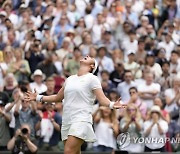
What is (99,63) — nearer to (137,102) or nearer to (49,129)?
(137,102)

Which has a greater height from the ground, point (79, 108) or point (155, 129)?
point (79, 108)

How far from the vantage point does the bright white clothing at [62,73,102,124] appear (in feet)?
34.9

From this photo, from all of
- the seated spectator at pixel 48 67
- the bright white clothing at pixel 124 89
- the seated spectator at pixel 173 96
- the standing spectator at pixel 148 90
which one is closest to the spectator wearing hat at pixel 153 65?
the standing spectator at pixel 148 90

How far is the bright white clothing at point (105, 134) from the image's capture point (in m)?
15.7

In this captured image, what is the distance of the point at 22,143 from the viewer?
14.6 meters

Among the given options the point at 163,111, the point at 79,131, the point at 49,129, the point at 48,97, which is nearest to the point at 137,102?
the point at 163,111

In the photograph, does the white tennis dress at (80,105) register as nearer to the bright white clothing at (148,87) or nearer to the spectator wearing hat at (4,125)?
the spectator wearing hat at (4,125)

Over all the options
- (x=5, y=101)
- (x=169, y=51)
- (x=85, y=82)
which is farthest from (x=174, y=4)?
(x=85, y=82)

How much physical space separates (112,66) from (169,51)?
1.70 meters

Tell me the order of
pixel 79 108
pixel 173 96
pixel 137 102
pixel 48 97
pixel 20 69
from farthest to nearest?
pixel 20 69, pixel 173 96, pixel 137 102, pixel 48 97, pixel 79 108

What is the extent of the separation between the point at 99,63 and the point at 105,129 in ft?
10.3

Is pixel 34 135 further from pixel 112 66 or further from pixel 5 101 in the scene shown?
pixel 112 66

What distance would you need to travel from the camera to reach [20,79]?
1770cm

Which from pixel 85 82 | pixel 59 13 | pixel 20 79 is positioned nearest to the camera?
pixel 85 82
